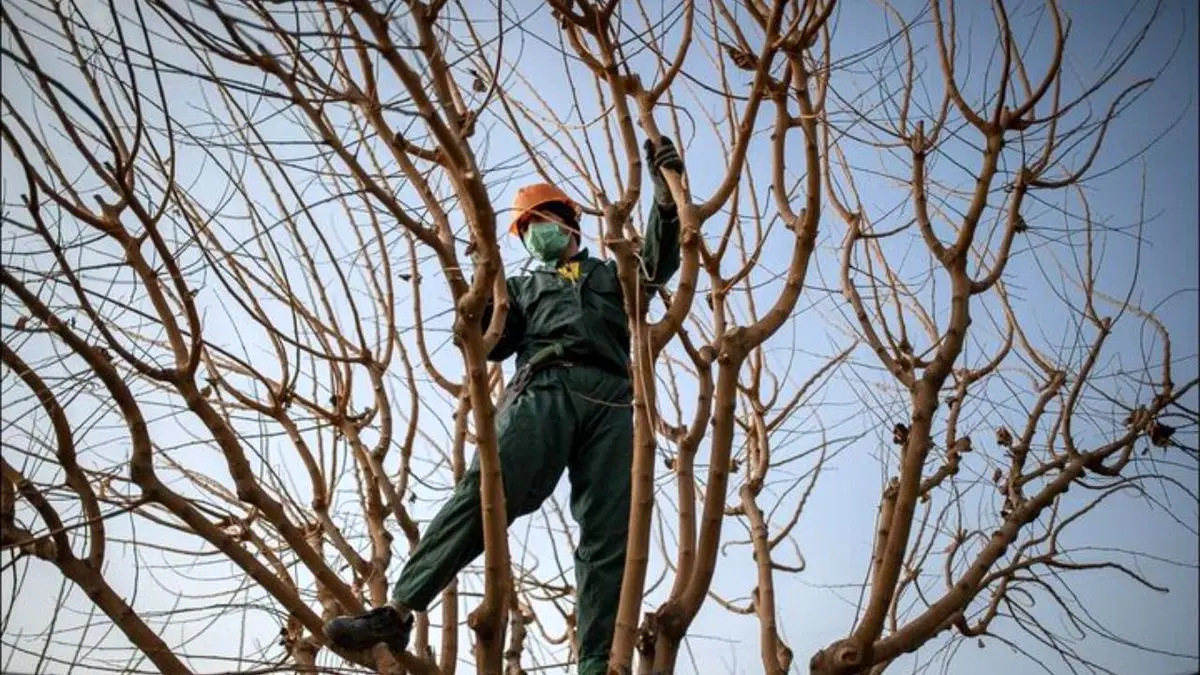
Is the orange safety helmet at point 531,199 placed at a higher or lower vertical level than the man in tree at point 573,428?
higher

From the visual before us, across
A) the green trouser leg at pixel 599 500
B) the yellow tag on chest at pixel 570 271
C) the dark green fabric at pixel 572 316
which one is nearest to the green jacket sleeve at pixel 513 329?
the dark green fabric at pixel 572 316

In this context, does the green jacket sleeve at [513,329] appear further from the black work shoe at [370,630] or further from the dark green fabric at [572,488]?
the black work shoe at [370,630]

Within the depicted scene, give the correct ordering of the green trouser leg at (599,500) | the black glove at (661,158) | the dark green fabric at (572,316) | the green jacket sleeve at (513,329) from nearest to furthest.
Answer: the black glove at (661,158) → the green trouser leg at (599,500) → the dark green fabric at (572,316) → the green jacket sleeve at (513,329)

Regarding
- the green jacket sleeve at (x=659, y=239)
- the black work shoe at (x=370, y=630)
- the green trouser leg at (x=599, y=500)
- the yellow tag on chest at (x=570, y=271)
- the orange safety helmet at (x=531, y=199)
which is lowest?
the black work shoe at (x=370, y=630)

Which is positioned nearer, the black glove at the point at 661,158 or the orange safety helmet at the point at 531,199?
the black glove at the point at 661,158

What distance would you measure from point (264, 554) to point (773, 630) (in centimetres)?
168

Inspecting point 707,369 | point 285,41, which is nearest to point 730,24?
point 707,369

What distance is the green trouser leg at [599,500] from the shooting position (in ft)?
12.2

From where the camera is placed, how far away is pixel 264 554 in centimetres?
371

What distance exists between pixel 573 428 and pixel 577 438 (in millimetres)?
81

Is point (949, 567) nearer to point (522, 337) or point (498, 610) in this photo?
point (522, 337)

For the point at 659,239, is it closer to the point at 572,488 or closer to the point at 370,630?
the point at 572,488

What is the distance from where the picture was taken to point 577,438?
399cm

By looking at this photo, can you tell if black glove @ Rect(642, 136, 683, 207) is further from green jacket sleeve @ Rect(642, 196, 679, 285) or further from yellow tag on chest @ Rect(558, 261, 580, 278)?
yellow tag on chest @ Rect(558, 261, 580, 278)
